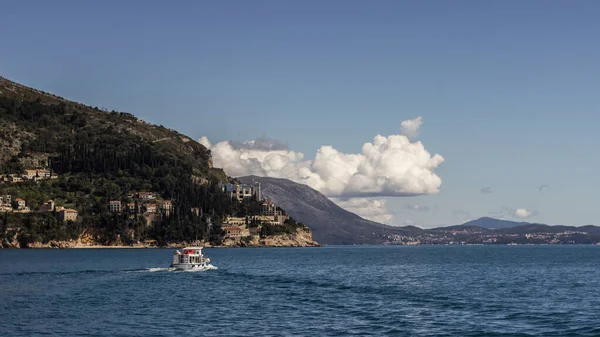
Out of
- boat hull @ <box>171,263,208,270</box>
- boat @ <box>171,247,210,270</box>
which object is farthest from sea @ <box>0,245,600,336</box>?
boat @ <box>171,247,210,270</box>

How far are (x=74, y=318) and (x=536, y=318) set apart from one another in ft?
136

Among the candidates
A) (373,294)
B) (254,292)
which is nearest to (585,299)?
(373,294)

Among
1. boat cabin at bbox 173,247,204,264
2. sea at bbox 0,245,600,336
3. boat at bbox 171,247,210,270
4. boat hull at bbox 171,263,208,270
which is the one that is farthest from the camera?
boat cabin at bbox 173,247,204,264

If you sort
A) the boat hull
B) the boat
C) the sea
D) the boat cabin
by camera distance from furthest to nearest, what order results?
the boat cabin, the boat, the boat hull, the sea

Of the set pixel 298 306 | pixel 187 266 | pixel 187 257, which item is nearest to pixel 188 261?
pixel 187 257

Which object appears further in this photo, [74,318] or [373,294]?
[373,294]

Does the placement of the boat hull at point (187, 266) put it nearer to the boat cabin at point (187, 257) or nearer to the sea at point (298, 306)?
the boat cabin at point (187, 257)

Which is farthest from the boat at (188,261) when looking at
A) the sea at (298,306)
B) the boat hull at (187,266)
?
the sea at (298,306)

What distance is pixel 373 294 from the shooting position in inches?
3366

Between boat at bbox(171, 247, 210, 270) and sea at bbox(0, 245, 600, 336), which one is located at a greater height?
boat at bbox(171, 247, 210, 270)

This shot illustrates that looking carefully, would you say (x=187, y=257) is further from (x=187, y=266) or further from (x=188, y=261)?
(x=187, y=266)

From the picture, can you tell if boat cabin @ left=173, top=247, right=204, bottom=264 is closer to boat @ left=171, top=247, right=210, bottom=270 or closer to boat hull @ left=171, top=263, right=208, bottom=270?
boat @ left=171, top=247, right=210, bottom=270

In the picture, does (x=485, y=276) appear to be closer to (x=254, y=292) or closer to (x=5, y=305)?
(x=254, y=292)

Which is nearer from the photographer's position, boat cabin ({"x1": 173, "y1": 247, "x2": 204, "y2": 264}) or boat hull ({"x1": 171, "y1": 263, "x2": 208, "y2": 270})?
boat hull ({"x1": 171, "y1": 263, "x2": 208, "y2": 270})
